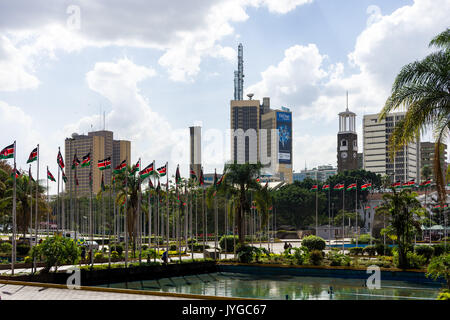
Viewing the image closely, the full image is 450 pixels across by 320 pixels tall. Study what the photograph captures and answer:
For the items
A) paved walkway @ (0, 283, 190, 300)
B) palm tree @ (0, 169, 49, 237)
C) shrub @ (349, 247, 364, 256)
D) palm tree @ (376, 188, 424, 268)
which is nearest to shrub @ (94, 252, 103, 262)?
palm tree @ (0, 169, 49, 237)

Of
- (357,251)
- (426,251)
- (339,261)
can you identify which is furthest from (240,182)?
(426,251)

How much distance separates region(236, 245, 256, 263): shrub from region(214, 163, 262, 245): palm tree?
2.75 metres

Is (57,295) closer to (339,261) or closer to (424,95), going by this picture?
(424,95)

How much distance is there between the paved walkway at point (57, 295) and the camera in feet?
75.4

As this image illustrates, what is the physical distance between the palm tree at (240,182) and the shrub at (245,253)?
2.75 metres

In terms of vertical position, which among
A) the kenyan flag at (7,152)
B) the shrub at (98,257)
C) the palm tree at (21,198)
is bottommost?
the shrub at (98,257)

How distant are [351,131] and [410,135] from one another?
164 m

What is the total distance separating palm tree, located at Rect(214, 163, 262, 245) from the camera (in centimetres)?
4512

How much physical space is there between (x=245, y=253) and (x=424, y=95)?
25.9m

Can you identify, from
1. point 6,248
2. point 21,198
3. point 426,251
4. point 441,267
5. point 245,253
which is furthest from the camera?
point 21,198

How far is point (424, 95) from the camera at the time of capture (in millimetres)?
18688

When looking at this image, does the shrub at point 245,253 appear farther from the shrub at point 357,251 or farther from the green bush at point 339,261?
the shrub at point 357,251

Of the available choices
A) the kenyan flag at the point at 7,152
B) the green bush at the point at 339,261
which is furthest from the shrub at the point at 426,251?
the kenyan flag at the point at 7,152
